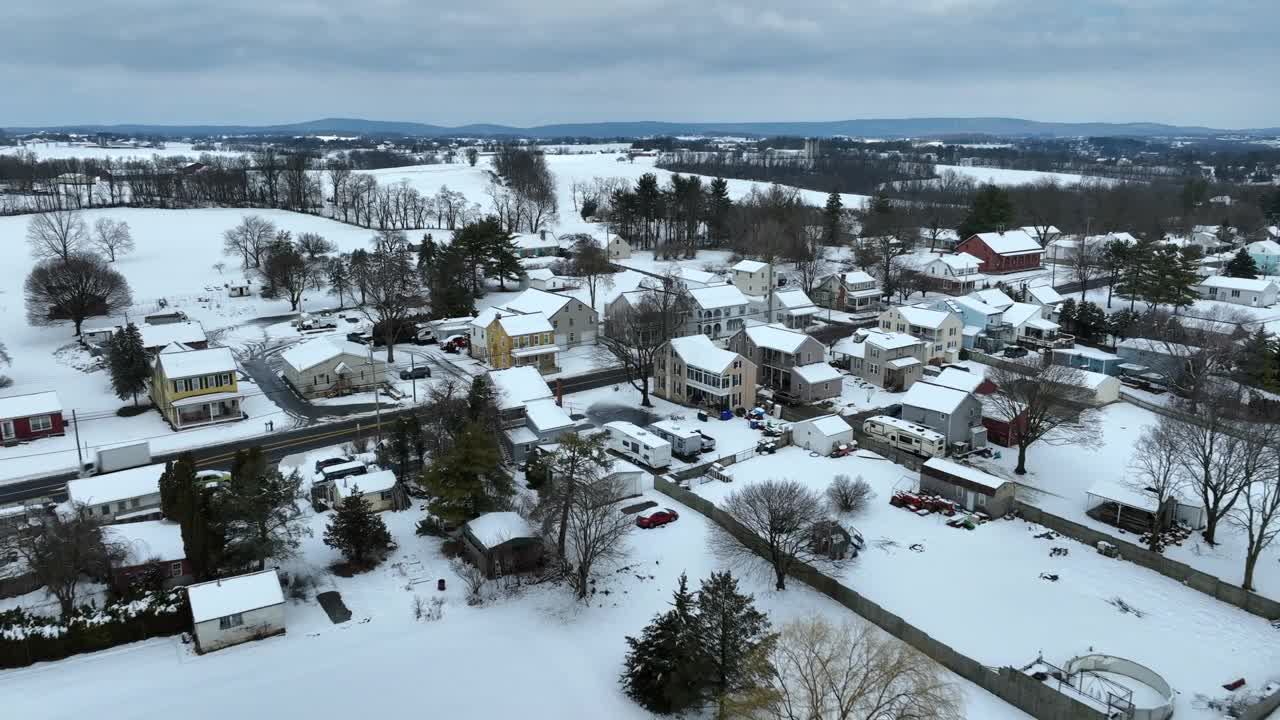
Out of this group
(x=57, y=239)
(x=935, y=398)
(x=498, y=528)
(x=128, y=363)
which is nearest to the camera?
(x=498, y=528)

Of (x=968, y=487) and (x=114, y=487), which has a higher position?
(x=114, y=487)

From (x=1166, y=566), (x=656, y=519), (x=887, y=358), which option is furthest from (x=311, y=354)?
(x=1166, y=566)

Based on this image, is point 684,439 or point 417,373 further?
point 417,373

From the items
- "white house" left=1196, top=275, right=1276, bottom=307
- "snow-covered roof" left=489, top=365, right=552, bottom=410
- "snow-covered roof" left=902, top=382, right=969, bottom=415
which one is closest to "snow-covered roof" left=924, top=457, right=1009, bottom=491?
"snow-covered roof" left=902, top=382, right=969, bottom=415

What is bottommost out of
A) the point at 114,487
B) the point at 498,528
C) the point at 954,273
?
the point at 498,528

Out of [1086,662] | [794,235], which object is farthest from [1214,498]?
[794,235]

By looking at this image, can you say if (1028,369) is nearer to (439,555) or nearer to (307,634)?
(439,555)

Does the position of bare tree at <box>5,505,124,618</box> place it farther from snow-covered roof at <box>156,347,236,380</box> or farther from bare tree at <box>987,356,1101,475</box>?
bare tree at <box>987,356,1101,475</box>

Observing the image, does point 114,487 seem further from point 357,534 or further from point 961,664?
point 961,664
